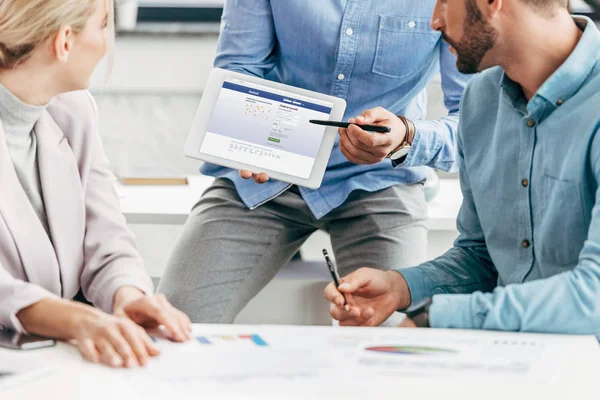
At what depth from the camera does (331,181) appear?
182 cm

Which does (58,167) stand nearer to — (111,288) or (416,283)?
(111,288)

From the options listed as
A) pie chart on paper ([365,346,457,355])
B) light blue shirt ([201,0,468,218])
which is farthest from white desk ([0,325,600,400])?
light blue shirt ([201,0,468,218])

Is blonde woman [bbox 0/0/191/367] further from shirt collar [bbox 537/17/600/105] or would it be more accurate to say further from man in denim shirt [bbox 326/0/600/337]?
shirt collar [bbox 537/17/600/105]

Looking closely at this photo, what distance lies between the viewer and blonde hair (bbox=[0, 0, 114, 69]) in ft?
4.30

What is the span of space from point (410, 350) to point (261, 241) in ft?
2.66

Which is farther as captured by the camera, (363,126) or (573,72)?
(363,126)

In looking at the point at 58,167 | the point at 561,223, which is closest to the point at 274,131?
the point at 58,167

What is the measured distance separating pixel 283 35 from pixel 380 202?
0.39 m

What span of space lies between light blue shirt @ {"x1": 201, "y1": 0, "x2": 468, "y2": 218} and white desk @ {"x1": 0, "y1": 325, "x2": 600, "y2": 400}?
0.73 m

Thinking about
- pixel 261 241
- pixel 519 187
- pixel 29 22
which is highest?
pixel 29 22

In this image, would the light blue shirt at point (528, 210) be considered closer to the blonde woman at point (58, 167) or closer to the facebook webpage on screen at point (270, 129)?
the facebook webpage on screen at point (270, 129)

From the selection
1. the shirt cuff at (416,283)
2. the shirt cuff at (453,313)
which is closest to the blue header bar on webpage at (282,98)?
the shirt cuff at (416,283)

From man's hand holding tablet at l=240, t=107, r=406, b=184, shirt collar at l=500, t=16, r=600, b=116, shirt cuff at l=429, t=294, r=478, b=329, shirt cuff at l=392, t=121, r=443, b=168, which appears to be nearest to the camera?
shirt cuff at l=429, t=294, r=478, b=329

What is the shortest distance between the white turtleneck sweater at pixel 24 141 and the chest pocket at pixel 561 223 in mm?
750
